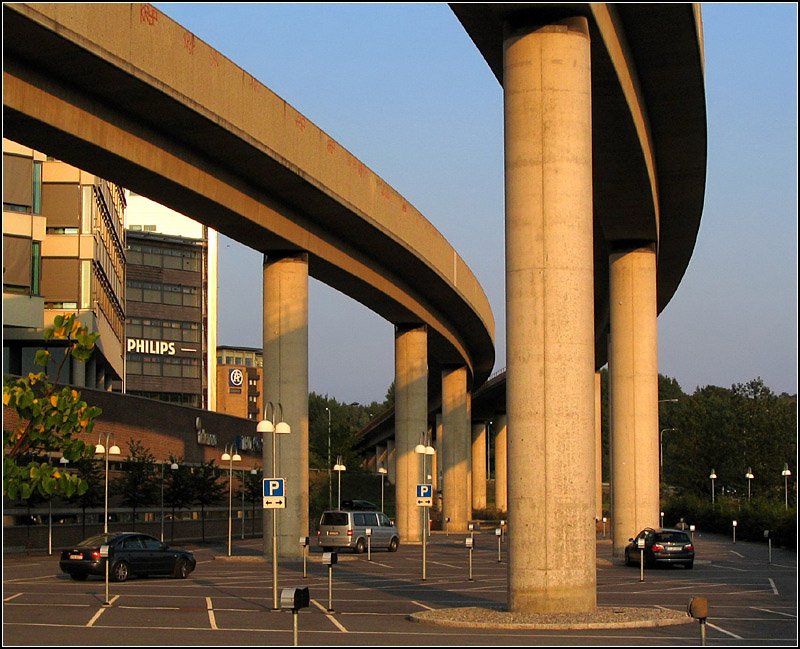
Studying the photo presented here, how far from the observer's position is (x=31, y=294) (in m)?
70.4

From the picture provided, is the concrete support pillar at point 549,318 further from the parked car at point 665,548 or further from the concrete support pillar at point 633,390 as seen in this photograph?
the concrete support pillar at point 633,390

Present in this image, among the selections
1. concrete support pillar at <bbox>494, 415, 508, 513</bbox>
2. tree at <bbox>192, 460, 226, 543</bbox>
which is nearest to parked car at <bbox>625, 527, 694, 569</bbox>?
tree at <bbox>192, 460, 226, 543</bbox>

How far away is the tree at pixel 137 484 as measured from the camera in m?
66.3

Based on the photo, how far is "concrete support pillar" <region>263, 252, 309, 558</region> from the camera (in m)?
47.6

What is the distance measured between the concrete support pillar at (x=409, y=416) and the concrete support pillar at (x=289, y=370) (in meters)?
21.1

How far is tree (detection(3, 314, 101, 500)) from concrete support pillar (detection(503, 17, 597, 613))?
26.4ft

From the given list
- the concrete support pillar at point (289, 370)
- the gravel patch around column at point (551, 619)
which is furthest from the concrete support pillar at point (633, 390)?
the gravel patch around column at point (551, 619)

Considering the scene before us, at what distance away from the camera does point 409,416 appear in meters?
70.9

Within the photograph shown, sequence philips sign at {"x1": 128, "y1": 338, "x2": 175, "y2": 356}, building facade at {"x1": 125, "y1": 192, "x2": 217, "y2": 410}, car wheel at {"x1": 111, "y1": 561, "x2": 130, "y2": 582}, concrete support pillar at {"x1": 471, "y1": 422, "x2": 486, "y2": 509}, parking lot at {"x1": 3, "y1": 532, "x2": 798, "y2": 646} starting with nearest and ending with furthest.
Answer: parking lot at {"x1": 3, "y1": 532, "x2": 798, "y2": 646}
car wheel at {"x1": 111, "y1": 561, "x2": 130, "y2": 582}
concrete support pillar at {"x1": 471, "y1": 422, "x2": 486, "y2": 509}
philips sign at {"x1": 128, "y1": 338, "x2": 175, "y2": 356}
building facade at {"x1": 125, "y1": 192, "x2": 217, "y2": 410}

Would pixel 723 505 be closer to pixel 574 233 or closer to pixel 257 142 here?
pixel 257 142

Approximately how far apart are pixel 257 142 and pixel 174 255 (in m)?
99.1

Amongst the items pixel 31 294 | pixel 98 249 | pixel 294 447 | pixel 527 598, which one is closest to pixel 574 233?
pixel 527 598

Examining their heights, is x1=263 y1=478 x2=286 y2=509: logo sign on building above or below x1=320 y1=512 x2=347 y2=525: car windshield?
above

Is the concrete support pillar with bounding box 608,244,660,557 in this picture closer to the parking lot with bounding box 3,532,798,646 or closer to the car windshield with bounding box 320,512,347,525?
the parking lot with bounding box 3,532,798,646
